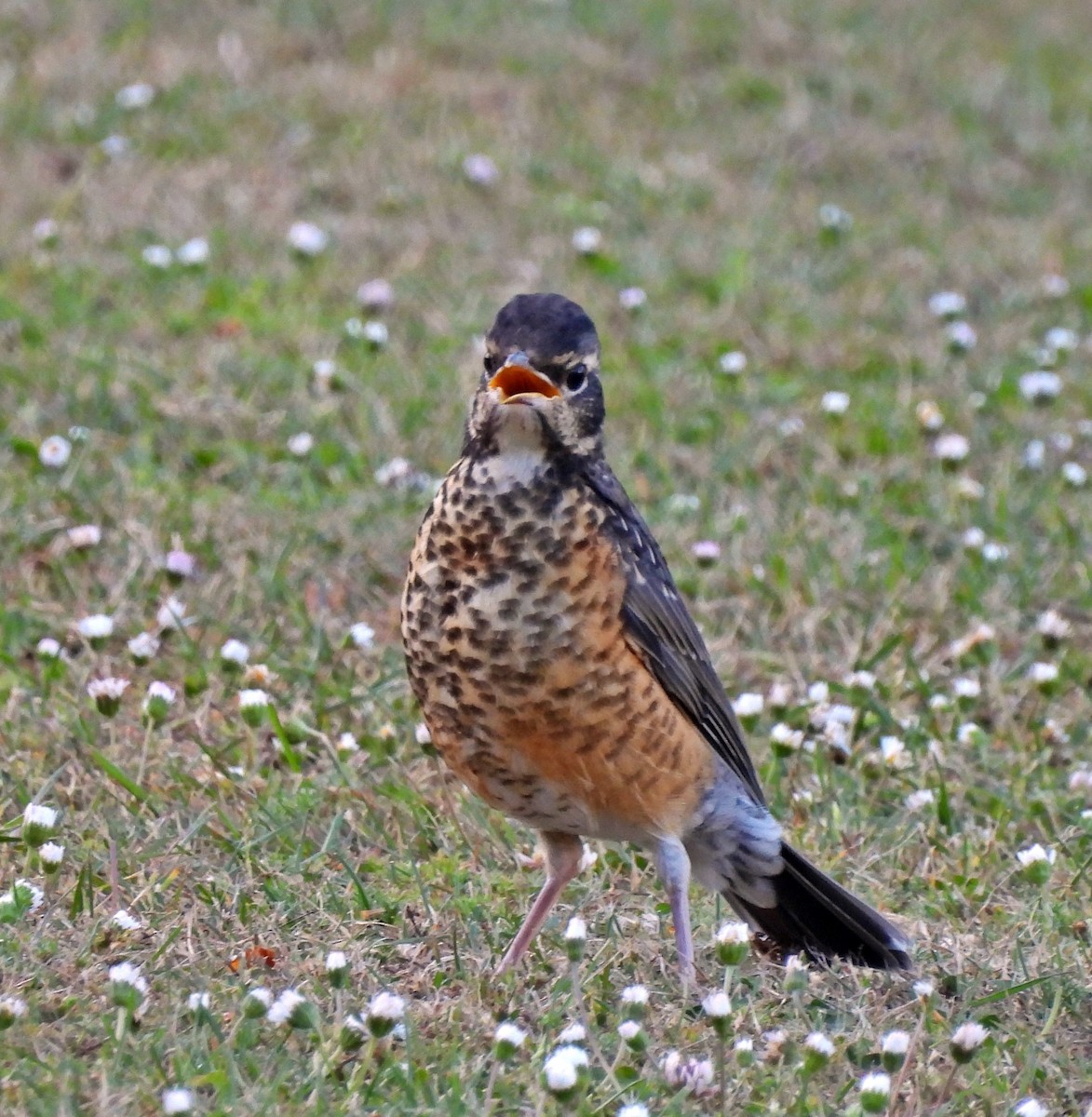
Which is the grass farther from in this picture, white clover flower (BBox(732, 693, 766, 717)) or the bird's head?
the bird's head

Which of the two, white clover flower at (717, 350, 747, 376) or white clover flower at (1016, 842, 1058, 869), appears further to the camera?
white clover flower at (717, 350, 747, 376)

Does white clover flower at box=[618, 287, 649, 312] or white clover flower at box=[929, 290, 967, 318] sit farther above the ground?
white clover flower at box=[618, 287, 649, 312]

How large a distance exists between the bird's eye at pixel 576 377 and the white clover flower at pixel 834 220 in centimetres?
570

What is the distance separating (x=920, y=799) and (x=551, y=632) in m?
1.64

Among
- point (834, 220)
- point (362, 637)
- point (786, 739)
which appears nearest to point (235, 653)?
point (362, 637)

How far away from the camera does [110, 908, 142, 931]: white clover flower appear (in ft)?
15.0

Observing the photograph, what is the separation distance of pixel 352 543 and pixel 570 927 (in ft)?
9.71

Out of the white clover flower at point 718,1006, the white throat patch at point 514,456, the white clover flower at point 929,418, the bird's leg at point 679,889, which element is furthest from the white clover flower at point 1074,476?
the white clover flower at point 718,1006

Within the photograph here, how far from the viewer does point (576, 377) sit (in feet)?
15.6

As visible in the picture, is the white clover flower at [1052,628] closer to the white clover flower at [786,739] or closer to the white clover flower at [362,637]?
the white clover flower at [786,739]

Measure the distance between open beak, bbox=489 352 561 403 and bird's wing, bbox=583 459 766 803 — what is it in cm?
24

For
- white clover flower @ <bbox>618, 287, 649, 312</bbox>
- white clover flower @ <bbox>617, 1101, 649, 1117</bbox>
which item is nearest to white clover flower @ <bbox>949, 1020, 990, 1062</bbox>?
white clover flower @ <bbox>617, 1101, 649, 1117</bbox>

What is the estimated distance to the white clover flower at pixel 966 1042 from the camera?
164 inches

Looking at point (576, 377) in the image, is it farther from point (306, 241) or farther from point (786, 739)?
point (306, 241)
